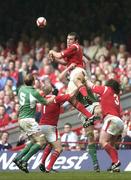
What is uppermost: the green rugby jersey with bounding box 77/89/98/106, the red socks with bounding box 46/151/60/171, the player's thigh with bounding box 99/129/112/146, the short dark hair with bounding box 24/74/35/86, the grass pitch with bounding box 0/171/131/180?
the short dark hair with bounding box 24/74/35/86

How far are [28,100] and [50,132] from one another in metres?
0.89

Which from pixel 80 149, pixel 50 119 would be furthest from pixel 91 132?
pixel 80 149

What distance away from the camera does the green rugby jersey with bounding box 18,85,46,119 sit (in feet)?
79.5

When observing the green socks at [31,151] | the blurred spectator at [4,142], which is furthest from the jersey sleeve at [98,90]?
the blurred spectator at [4,142]

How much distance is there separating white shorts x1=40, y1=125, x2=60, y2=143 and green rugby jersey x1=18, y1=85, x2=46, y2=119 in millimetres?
452

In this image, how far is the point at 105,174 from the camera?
921 inches

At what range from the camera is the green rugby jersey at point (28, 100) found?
24.2 m

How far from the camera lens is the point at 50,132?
81.0ft

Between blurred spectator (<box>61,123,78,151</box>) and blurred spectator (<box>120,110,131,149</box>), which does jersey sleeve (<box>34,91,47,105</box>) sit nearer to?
blurred spectator (<box>120,110,131,149</box>)

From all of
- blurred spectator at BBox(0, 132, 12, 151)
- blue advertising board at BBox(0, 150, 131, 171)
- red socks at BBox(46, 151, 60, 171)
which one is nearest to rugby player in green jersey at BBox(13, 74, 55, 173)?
red socks at BBox(46, 151, 60, 171)

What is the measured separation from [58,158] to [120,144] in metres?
1.48

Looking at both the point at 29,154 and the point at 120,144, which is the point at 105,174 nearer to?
the point at 29,154

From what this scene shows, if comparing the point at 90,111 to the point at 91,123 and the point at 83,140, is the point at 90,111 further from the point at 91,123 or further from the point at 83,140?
the point at 83,140

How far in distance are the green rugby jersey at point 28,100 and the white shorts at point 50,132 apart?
0.45 meters
